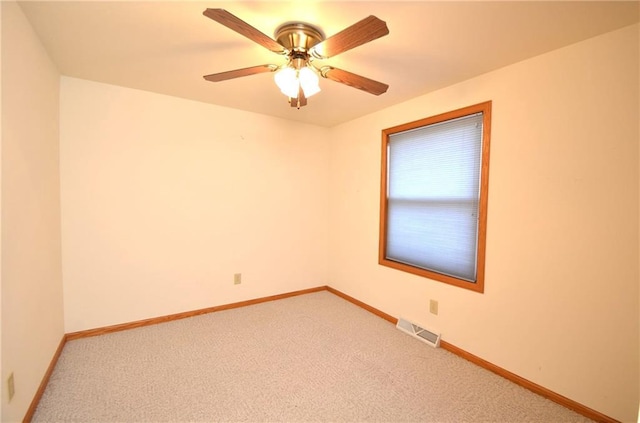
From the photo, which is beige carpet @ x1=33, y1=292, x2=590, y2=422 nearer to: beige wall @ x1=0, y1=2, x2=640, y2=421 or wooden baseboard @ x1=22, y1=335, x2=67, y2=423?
wooden baseboard @ x1=22, y1=335, x2=67, y2=423

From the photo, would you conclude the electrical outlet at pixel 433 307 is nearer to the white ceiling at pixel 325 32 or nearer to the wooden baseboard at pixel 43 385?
the white ceiling at pixel 325 32

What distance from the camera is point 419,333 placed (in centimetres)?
257

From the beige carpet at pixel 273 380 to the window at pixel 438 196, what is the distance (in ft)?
2.45

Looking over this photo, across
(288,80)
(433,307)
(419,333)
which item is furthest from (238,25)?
(419,333)

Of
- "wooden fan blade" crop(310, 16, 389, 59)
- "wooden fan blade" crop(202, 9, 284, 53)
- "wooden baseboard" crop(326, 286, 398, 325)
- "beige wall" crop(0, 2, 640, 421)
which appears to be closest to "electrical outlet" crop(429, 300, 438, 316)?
"beige wall" crop(0, 2, 640, 421)

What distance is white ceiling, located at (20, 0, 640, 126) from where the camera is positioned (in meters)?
1.45

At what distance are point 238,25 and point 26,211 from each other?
158 centimetres

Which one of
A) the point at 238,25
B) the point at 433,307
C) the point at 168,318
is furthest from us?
the point at 168,318

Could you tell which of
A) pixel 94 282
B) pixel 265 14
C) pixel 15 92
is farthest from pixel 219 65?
pixel 94 282

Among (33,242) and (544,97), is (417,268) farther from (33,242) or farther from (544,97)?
(33,242)

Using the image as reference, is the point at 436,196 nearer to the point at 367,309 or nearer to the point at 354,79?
the point at 354,79

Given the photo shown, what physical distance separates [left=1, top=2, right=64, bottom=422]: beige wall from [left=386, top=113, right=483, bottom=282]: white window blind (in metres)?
2.81

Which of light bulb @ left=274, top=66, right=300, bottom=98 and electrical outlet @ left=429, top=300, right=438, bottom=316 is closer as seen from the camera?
light bulb @ left=274, top=66, right=300, bottom=98

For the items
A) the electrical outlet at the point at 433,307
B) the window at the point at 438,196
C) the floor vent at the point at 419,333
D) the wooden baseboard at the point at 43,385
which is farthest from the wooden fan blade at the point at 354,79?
the wooden baseboard at the point at 43,385
